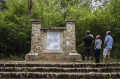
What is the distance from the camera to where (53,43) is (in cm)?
955

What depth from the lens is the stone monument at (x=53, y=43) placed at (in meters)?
9.35

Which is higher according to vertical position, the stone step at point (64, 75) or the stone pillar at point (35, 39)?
the stone pillar at point (35, 39)

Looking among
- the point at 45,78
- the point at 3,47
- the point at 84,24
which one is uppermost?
the point at 84,24

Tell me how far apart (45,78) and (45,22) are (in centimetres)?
955

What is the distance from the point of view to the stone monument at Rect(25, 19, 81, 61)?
9.35m

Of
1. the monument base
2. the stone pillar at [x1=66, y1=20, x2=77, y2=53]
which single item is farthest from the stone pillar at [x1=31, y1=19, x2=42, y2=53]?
the stone pillar at [x1=66, y1=20, x2=77, y2=53]

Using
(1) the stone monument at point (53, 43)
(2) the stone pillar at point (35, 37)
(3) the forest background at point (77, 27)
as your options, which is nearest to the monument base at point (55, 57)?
(1) the stone monument at point (53, 43)

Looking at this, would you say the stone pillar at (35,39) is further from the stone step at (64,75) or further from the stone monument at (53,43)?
the stone step at (64,75)

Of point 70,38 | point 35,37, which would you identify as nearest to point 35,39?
point 35,37

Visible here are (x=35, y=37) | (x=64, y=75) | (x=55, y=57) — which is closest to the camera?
(x=64, y=75)

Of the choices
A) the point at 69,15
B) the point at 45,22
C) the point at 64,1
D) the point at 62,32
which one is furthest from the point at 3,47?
the point at 64,1

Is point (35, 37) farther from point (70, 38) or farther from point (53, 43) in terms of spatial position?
point (70, 38)

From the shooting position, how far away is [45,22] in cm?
1377

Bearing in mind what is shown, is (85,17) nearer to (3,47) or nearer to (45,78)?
(3,47)
